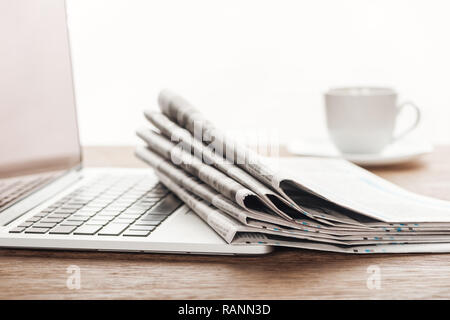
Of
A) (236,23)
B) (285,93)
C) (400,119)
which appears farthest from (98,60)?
(400,119)

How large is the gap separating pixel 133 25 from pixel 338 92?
4.04ft

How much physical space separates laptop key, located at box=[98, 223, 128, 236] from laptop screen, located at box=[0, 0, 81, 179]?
20 cm

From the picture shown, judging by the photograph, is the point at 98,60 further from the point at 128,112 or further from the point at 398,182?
the point at 398,182

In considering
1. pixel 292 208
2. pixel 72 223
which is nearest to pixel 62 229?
pixel 72 223

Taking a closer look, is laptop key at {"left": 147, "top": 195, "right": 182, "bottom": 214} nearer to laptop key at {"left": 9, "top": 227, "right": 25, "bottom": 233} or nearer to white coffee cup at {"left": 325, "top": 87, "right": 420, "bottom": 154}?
laptop key at {"left": 9, "top": 227, "right": 25, "bottom": 233}

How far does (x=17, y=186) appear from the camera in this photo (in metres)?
0.68

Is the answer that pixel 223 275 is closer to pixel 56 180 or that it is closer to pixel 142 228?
pixel 142 228

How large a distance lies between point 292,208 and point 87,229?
207mm

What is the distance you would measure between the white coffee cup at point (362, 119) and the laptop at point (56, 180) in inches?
14.4

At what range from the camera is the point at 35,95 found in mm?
751

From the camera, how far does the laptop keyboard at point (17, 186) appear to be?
64cm

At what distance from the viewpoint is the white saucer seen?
2.95 feet

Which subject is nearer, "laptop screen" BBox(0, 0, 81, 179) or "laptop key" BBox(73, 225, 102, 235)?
"laptop key" BBox(73, 225, 102, 235)

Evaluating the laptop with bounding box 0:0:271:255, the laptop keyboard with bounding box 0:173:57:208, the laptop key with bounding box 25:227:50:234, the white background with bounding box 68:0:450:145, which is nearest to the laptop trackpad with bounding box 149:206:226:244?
the laptop with bounding box 0:0:271:255
